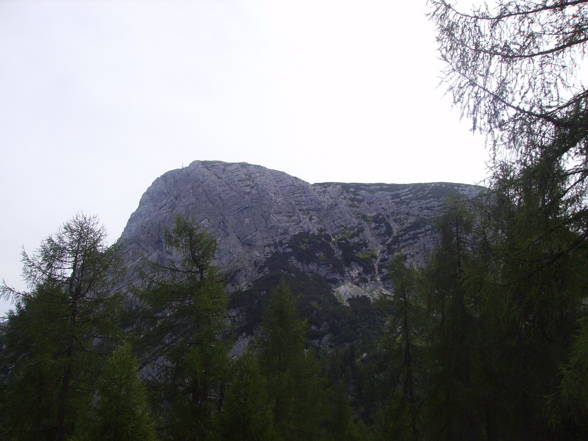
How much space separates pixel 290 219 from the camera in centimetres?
10294

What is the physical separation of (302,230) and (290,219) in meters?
5.78

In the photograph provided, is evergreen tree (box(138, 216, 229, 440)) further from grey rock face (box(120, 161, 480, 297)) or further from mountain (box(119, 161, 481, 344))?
grey rock face (box(120, 161, 480, 297))

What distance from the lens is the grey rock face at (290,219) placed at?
3403 inches

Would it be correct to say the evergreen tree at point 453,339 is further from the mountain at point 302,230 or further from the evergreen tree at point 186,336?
the mountain at point 302,230

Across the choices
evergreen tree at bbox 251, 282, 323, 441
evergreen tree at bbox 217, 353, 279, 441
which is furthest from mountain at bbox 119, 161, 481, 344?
evergreen tree at bbox 217, 353, 279, 441

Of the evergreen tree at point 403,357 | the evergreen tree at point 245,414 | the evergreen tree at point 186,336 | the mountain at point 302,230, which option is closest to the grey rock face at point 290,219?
the mountain at point 302,230

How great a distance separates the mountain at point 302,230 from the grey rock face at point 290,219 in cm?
31

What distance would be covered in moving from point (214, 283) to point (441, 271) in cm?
753

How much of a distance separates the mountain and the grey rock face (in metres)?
0.31

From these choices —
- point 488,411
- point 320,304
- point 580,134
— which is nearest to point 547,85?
point 580,134

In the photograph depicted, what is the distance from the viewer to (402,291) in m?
12.2

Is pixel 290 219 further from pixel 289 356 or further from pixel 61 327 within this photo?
pixel 61 327

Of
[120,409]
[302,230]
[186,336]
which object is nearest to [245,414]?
[186,336]

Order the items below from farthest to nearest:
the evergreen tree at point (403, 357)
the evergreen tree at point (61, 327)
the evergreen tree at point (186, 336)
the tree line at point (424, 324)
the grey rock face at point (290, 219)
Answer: the grey rock face at point (290, 219)
the evergreen tree at point (403, 357)
the evergreen tree at point (61, 327)
the evergreen tree at point (186, 336)
the tree line at point (424, 324)
